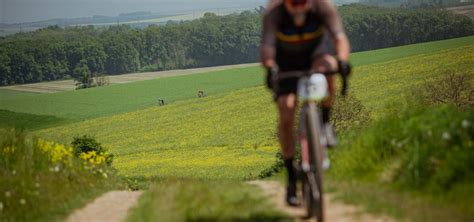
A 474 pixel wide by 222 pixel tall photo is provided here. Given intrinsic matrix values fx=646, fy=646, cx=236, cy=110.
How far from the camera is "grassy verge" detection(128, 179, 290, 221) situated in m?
6.05

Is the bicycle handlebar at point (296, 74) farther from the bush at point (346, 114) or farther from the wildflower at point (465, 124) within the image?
the bush at point (346, 114)

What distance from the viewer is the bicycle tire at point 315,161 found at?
5.35 meters

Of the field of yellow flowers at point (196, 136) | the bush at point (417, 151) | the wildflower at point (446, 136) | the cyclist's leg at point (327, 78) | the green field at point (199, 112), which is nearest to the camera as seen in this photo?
the cyclist's leg at point (327, 78)

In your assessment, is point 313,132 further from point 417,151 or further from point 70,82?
point 70,82

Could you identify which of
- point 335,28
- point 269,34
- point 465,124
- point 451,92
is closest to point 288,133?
point 269,34

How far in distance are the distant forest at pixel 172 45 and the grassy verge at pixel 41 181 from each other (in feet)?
300

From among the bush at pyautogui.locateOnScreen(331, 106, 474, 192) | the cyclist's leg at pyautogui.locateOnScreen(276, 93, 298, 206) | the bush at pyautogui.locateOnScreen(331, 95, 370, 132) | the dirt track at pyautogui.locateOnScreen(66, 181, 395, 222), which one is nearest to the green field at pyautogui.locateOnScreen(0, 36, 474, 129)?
the bush at pyautogui.locateOnScreen(331, 95, 370, 132)

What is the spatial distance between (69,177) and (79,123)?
215 feet

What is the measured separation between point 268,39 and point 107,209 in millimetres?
4448

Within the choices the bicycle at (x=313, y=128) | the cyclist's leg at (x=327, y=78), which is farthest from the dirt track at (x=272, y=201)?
the cyclist's leg at (x=327, y=78)

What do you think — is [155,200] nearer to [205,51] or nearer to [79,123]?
[79,123]

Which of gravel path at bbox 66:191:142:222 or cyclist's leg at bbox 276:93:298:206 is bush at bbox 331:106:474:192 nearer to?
cyclist's leg at bbox 276:93:298:206

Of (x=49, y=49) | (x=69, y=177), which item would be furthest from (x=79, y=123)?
Result: (x=69, y=177)

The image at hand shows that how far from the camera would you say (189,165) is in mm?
41812
